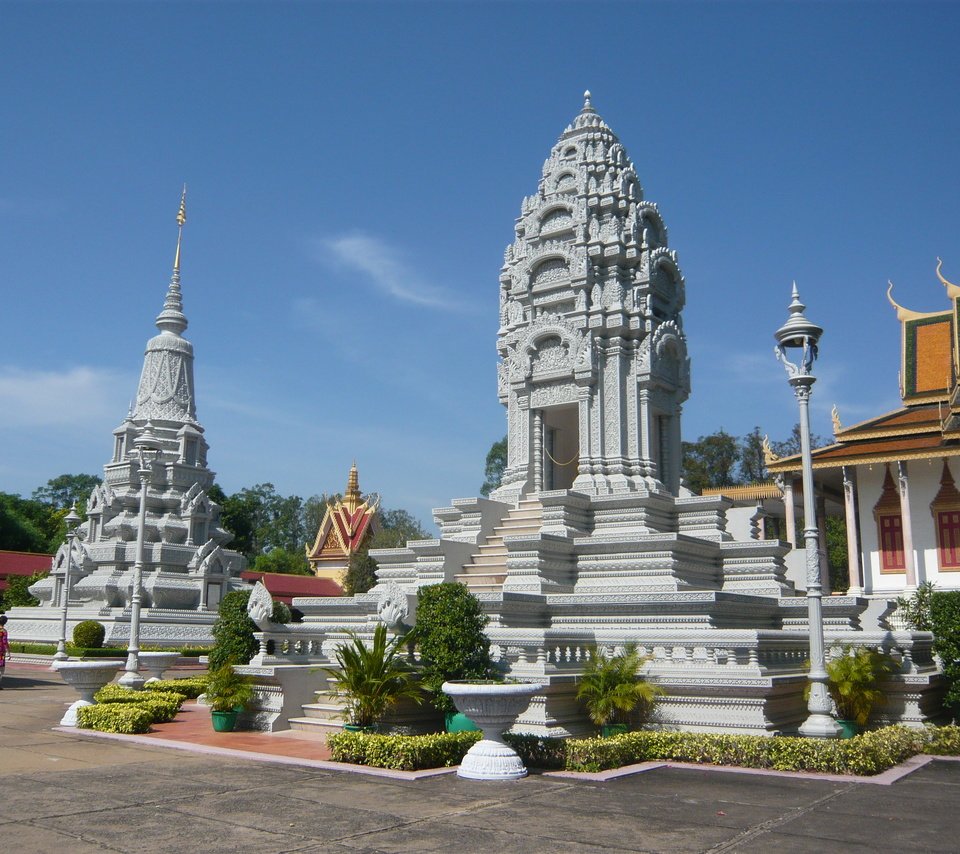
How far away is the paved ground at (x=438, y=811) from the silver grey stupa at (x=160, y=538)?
25397mm

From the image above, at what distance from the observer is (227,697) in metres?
14.0

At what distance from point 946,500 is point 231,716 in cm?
2681

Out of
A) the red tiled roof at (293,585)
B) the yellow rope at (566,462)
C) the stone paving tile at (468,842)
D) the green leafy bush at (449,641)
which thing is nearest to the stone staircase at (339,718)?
the green leafy bush at (449,641)

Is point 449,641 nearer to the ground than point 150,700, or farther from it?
farther from it

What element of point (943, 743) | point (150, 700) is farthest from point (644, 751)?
point (150, 700)

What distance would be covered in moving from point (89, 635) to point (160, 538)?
28.7 feet

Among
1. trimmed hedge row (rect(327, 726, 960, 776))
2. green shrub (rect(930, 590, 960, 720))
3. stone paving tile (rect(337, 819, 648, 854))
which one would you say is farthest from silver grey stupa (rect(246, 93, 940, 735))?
stone paving tile (rect(337, 819, 648, 854))

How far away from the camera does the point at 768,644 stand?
44.2ft

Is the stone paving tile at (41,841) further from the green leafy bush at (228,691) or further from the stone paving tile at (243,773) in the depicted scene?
the green leafy bush at (228,691)

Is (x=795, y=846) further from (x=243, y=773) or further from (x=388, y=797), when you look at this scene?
(x=243, y=773)

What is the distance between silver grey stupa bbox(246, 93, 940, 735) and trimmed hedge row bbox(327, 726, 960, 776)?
140cm

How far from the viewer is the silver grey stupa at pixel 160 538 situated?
35719 mm

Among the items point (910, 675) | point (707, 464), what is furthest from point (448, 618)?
point (707, 464)

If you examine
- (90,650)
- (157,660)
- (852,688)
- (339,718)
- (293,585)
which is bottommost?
(90,650)
